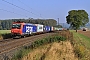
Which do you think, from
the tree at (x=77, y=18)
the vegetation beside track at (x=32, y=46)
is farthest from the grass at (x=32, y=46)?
the tree at (x=77, y=18)

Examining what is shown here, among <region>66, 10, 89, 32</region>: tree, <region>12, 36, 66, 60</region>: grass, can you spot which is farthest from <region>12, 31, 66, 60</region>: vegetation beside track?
<region>66, 10, 89, 32</region>: tree

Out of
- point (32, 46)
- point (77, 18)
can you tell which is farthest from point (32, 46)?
point (77, 18)

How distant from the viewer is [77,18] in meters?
109

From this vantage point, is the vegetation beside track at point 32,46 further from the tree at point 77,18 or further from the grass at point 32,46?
the tree at point 77,18

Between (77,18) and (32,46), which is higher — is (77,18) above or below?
A: above

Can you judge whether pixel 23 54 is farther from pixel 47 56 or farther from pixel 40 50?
pixel 40 50

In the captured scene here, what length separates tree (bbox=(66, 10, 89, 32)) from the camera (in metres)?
108

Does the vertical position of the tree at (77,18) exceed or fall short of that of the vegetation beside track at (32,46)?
it exceeds it

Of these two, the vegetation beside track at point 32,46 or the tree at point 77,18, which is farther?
the tree at point 77,18

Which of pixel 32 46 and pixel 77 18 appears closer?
pixel 32 46

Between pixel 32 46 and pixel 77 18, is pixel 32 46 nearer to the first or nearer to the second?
pixel 32 46

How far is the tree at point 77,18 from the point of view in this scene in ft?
355

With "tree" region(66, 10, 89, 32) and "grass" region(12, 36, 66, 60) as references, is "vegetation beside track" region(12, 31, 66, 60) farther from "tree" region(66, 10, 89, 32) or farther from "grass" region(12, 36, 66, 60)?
"tree" region(66, 10, 89, 32)

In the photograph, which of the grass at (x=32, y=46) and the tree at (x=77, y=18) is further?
the tree at (x=77, y=18)
